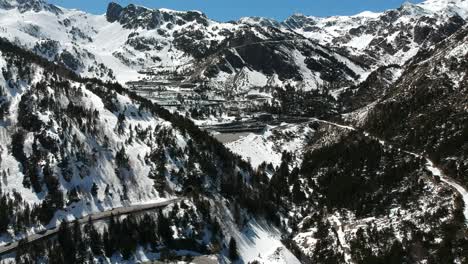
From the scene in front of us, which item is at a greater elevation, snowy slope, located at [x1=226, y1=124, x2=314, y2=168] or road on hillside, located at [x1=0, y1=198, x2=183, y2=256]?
snowy slope, located at [x1=226, y1=124, x2=314, y2=168]

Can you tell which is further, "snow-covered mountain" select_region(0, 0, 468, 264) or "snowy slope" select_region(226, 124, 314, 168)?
"snowy slope" select_region(226, 124, 314, 168)

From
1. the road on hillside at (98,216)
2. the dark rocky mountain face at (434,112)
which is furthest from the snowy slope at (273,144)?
the road on hillside at (98,216)

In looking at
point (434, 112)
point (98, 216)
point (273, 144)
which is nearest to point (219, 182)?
point (98, 216)

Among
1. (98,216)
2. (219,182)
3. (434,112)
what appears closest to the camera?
(98,216)

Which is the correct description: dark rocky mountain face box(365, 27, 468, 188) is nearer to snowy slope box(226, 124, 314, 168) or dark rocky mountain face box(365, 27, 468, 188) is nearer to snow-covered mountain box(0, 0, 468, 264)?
snow-covered mountain box(0, 0, 468, 264)

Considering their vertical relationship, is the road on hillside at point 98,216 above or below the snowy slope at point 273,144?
below

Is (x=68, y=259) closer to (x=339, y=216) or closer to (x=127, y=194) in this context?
(x=127, y=194)

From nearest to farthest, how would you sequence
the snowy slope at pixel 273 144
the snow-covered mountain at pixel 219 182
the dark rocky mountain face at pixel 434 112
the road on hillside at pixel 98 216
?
1. the road on hillside at pixel 98 216
2. the snow-covered mountain at pixel 219 182
3. the dark rocky mountain face at pixel 434 112
4. the snowy slope at pixel 273 144

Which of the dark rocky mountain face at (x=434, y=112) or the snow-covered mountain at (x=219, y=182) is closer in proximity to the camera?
the snow-covered mountain at (x=219, y=182)

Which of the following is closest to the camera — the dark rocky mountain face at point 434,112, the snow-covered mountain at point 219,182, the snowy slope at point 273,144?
the snow-covered mountain at point 219,182

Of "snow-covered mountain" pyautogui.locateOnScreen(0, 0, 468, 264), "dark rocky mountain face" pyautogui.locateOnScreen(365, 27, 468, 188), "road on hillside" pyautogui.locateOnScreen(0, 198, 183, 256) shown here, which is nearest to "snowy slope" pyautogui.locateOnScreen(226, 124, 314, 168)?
"snow-covered mountain" pyautogui.locateOnScreen(0, 0, 468, 264)

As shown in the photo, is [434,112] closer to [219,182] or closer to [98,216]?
[219,182]

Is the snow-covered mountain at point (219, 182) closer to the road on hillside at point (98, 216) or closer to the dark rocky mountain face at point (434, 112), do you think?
the dark rocky mountain face at point (434, 112)
